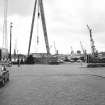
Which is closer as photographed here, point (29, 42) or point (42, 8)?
point (42, 8)

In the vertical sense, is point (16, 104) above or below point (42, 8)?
below

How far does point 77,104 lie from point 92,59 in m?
36.3

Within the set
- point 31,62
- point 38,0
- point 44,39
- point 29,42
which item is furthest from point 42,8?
point 31,62

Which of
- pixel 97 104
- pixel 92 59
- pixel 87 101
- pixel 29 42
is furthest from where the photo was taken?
pixel 29 42

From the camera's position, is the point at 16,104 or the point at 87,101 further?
the point at 87,101

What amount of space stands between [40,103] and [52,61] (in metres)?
60.9

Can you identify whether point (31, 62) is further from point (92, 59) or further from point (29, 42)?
point (92, 59)

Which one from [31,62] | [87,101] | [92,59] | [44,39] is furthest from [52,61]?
[87,101]

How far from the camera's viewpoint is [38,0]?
5834 cm

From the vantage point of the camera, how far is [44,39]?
59812mm

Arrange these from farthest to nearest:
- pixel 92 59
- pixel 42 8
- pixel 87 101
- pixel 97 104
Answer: pixel 42 8, pixel 92 59, pixel 87 101, pixel 97 104

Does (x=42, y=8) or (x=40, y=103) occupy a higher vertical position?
(x=42, y=8)

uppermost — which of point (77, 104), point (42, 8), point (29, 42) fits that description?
point (42, 8)

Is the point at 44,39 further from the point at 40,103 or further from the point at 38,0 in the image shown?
the point at 40,103
